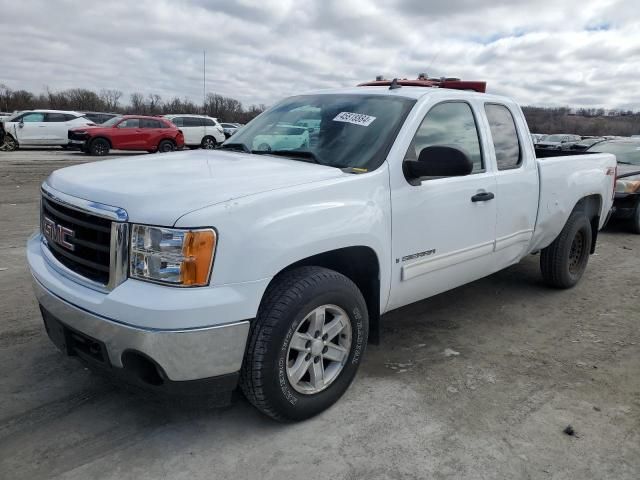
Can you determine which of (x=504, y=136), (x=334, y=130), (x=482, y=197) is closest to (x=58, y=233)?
(x=334, y=130)

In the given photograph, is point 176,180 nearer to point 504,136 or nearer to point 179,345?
point 179,345

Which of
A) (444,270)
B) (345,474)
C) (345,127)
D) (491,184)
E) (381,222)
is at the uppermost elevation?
(345,127)

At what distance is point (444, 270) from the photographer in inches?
143

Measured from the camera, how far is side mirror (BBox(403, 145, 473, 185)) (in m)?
3.06

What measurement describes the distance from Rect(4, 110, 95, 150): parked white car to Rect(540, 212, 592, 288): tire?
20786 millimetres

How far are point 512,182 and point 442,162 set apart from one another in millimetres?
1332

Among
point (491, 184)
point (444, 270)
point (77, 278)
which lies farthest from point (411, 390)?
point (77, 278)

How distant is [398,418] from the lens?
294 centimetres

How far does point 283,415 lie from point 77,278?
1.24 metres

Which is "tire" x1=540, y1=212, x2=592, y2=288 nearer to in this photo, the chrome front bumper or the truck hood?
the truck hood

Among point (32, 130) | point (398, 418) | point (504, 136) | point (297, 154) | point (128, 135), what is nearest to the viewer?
point (398, 418)

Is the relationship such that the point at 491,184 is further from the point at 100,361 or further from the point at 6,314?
the point at 6,314

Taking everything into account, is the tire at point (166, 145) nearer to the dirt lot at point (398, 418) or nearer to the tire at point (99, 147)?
the tire at point (99, 147)

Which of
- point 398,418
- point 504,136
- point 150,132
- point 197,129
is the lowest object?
point 398,418
